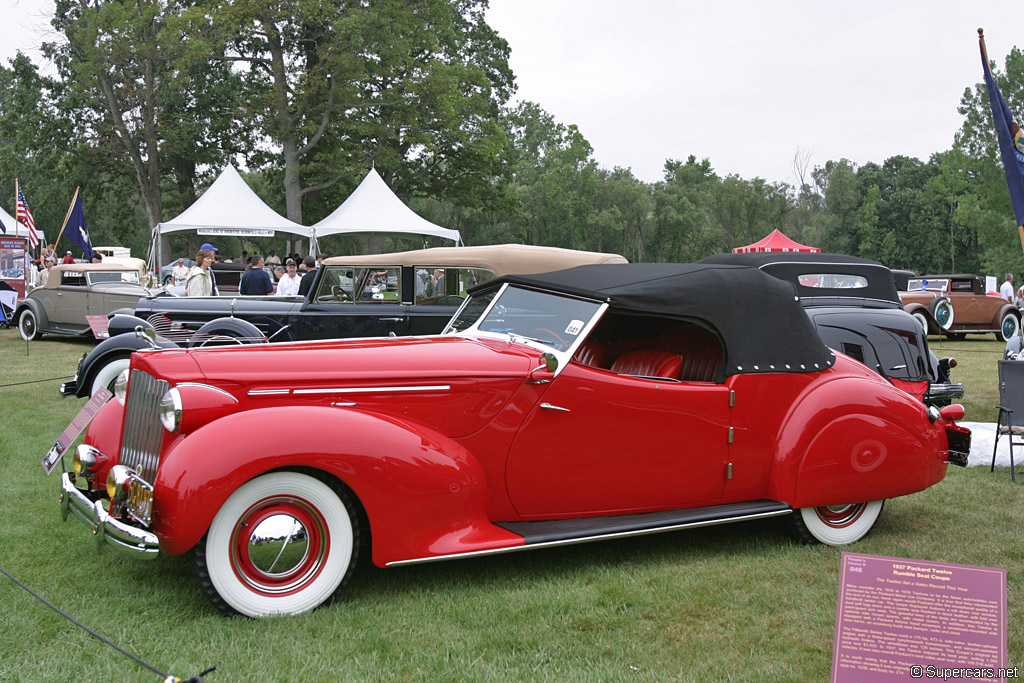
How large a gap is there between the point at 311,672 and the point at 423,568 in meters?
1.19

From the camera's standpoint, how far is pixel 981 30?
5535 millimetres

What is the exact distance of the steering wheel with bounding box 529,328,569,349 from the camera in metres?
4.02

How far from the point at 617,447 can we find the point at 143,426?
7.52 feet

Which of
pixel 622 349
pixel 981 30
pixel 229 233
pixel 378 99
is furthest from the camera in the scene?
pixel 378 99

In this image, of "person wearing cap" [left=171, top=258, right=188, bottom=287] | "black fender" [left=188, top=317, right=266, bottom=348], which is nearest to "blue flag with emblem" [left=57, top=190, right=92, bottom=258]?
"person wearing cap" [left=171, top=258, right=188, bottom=287]

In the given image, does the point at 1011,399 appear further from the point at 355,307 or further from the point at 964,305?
the point at 964,305

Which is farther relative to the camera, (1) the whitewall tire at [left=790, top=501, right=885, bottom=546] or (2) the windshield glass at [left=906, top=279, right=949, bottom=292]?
(2) the windshield glass at [left=906, top=279, right=949, bottom=292]

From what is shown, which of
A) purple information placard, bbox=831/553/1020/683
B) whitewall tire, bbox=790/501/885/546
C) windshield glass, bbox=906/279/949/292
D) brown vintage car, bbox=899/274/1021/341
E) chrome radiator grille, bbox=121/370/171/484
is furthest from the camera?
windshield glass, bbox=906/279/949/292

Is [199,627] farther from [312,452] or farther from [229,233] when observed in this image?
[229,233]

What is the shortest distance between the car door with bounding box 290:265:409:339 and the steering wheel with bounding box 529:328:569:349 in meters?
4.58

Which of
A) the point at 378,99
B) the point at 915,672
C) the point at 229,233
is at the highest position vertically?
the point at 378,99

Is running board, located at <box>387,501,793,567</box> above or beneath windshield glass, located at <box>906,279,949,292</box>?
beneath

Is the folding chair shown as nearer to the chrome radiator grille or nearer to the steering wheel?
the steering wheel

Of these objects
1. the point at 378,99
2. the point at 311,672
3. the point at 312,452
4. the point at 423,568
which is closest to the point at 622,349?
the point at 423,568
